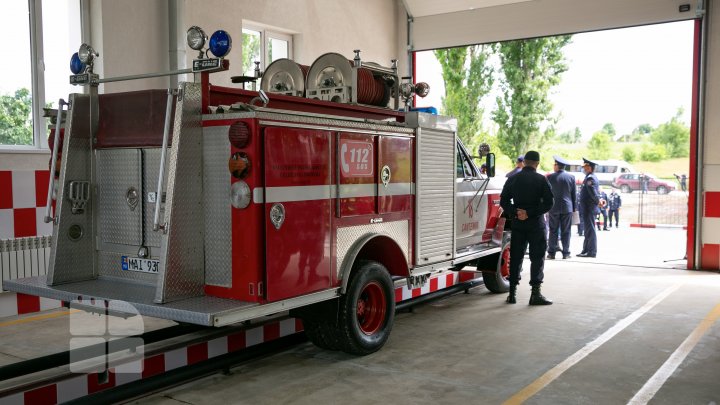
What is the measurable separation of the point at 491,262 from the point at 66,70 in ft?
19.8

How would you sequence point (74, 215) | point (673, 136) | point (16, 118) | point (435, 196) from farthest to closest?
point (673, 136) → point (16, 118) → point (435, 196) → point (74, 215)

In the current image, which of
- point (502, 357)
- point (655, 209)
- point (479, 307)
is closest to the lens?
point (502, 357)

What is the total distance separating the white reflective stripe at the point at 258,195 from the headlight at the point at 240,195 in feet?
0.15

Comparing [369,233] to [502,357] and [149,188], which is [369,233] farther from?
[149,188]

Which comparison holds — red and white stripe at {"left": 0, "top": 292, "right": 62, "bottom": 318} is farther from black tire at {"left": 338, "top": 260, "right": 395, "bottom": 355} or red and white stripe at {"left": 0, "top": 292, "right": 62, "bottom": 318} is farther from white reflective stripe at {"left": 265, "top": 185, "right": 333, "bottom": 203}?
white reflective stripe at {"left": 265, "top": 185, "right": 333, "bottom": 203}

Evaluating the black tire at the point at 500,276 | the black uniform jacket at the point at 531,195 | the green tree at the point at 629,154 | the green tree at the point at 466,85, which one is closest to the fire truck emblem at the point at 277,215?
the black uniform jacket at the point at 531,195

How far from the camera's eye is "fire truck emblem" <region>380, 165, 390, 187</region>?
18.6 feet

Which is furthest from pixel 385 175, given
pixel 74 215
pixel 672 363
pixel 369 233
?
pixel 672 363

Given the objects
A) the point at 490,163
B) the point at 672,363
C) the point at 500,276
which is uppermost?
the point at 490,163

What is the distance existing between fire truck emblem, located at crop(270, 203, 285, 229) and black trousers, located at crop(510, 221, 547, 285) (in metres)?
4.19

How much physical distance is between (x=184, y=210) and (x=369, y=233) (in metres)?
1.72

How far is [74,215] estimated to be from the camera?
5105mm

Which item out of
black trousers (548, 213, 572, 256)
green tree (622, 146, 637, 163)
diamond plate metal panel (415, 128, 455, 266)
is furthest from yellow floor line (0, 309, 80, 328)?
green tree (622, 146, 637, 163)

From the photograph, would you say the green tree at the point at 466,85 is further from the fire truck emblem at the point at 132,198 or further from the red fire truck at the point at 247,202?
the fire truck emblem at the point at 132,198
